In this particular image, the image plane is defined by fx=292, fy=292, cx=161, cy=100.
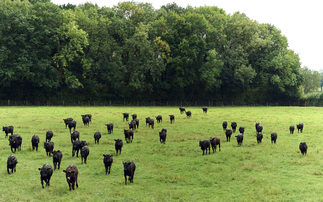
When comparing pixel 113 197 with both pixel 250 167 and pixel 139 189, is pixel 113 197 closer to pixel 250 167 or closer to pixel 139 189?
pixel 139 189

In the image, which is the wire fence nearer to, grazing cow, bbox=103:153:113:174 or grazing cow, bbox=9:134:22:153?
grazing cow, bbox=9:134:22:153

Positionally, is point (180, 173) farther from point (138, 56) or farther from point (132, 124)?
point (138, 56)

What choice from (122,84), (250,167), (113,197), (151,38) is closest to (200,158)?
(250,167)

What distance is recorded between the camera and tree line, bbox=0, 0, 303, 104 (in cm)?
6297

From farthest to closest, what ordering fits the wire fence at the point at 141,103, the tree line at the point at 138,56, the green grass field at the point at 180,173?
the wire fence at the point at 141,103 < the tree line at the point at 138,56 < the green grass field at the point at 180,173

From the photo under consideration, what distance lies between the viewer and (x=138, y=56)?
240ft

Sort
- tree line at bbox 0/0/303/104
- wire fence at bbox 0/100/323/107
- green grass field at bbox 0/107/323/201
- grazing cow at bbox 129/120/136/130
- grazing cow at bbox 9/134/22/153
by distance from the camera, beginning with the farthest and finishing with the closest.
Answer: wire fence at bbox 0/100/323/107 < tree line at bbox 0/0/303/104 < grazing cow at bbox 129/120/136/130 < grazing cow at bbox 9/134/22/153 < green grass field at bbox 0/107/323/201

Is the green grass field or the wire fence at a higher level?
the wire fence

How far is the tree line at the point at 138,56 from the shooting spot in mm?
62969

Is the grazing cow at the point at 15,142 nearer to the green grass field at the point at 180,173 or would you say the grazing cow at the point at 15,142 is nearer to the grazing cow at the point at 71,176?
the green grass field at the point at 180,173

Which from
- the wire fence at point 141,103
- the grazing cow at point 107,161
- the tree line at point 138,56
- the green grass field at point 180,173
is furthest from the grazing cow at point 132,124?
the wire fence at point 141,103

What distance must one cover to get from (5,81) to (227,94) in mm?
55339

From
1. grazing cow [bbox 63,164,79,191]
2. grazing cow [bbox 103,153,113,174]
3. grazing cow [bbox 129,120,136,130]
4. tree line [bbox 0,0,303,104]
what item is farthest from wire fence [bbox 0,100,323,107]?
grazing cow [bbox 63,164,79,191]

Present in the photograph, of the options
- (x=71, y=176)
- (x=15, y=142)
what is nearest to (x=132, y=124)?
(x=15, y=142)
